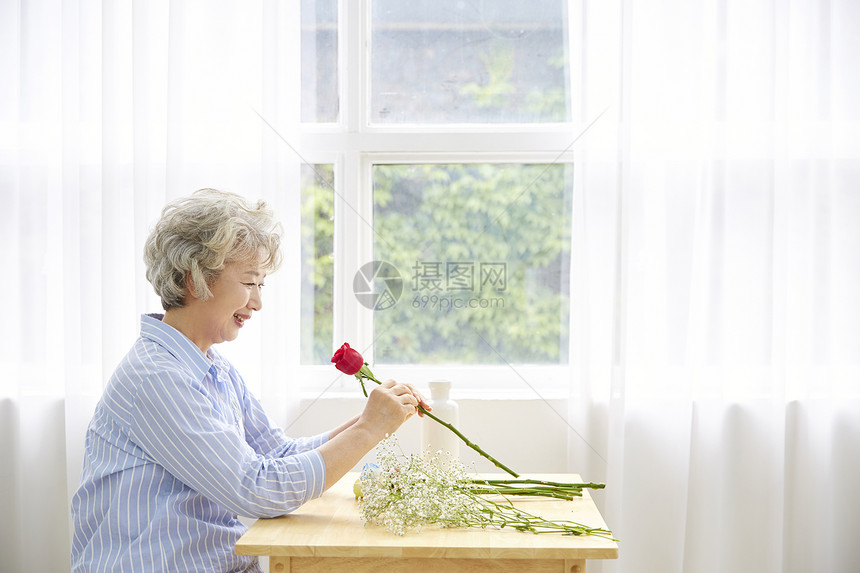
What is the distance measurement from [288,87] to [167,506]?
1295 millimetres

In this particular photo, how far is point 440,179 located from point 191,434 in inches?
49.3

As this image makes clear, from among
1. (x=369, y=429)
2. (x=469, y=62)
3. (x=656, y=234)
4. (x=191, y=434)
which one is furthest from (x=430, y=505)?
(x=469, y=62)

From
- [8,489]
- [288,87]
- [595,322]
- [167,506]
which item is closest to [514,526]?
[167,506]

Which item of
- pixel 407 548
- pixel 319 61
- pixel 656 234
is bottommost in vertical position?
pixel 407 548

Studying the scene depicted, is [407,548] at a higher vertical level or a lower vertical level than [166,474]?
lower

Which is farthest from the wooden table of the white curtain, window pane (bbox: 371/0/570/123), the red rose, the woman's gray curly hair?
window pane (bbox: 371/0/570/123)

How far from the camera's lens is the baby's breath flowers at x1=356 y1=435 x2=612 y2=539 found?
1.44 metres

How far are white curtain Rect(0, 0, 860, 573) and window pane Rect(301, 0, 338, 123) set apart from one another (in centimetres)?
9

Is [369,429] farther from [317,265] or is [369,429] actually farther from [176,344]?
[317,265]

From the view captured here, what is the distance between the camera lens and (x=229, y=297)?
5.04 feet

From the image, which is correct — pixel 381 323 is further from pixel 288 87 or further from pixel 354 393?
pixel 288 87

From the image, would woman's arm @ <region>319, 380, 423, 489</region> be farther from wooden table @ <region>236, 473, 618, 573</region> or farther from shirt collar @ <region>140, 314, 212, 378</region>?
shirt collar @ <region>140, 314, 212, 378</region>

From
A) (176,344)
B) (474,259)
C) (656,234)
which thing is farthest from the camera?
(474,259)

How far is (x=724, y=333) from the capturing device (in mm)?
2184
